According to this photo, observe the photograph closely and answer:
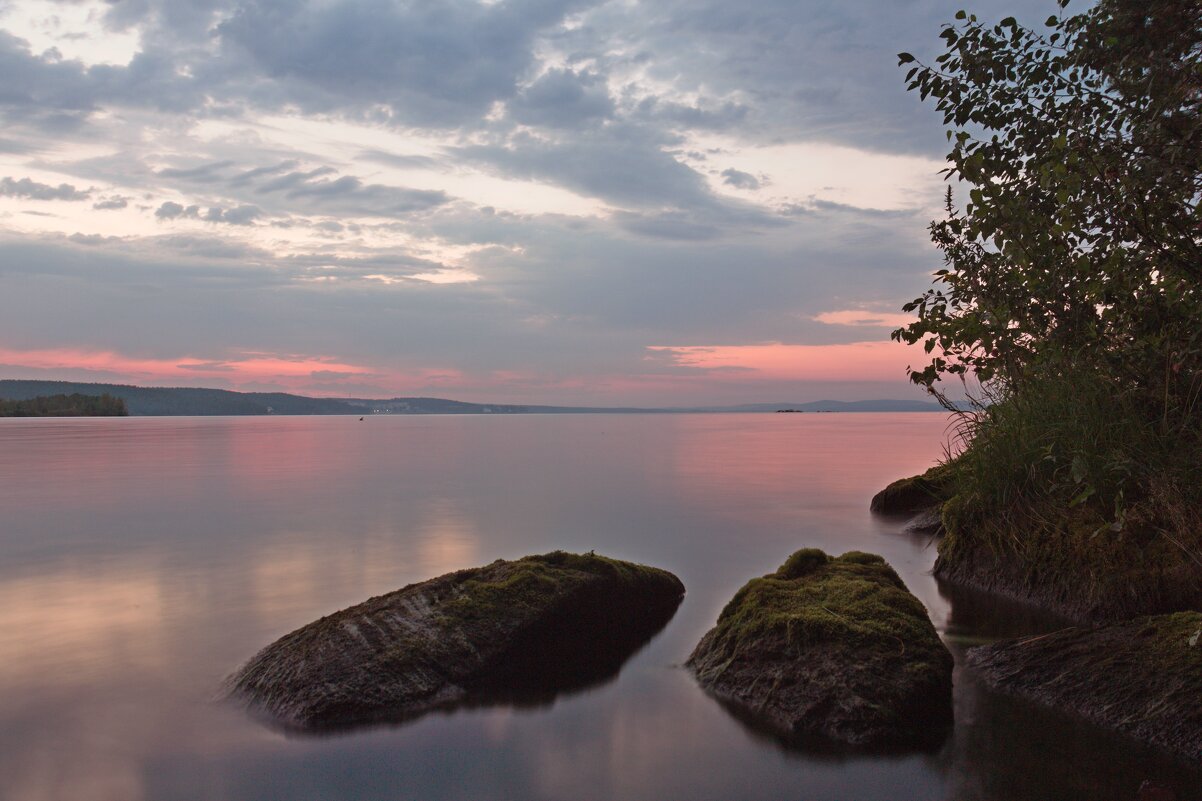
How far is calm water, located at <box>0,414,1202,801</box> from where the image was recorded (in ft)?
18.5

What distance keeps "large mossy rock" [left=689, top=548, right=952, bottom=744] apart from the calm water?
27 cm

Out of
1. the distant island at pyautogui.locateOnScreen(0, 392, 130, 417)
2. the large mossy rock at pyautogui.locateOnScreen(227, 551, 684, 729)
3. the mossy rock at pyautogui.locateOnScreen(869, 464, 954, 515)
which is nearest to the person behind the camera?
the large mossy rock at pyautogui.locateOnScreen(227, 551, 684, 729)

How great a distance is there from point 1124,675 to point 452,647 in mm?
5499

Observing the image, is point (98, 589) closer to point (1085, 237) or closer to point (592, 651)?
point (592, 651)

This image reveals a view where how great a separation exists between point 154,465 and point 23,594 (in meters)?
28.2

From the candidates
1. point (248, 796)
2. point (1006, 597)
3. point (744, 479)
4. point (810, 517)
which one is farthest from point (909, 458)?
point (248, 796)

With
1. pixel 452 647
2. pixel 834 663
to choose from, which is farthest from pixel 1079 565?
pixel 452 647

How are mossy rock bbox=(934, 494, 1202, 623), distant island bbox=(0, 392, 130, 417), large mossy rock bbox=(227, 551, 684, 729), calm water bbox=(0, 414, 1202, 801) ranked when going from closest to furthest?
calm water bbox=(0, 414, 1202, 801) < large mossy rock bbox=(227, 551, 684, 729) < mossy rock bbox=(934, 494, 1202, 623) < distant island bbox=(0, 392, 130, 417)

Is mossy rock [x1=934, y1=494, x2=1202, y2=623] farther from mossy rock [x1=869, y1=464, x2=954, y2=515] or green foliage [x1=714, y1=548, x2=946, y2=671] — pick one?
mossy rock [x1=869, y1=464, x2=954, y2=515]

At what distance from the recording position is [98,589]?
1209 centimetres

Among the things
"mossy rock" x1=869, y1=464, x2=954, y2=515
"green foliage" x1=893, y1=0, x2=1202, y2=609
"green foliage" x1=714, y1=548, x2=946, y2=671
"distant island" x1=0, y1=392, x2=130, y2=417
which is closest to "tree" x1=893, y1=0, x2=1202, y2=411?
"green foliage" x1=893, y1=0, x2=1202, y2=609

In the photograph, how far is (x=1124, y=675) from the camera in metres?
6.20

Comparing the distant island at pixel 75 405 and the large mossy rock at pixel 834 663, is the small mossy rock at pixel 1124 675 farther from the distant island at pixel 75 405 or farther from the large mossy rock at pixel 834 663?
the distant island at pixel 75 405

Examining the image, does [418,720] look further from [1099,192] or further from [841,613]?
[1099,192]
